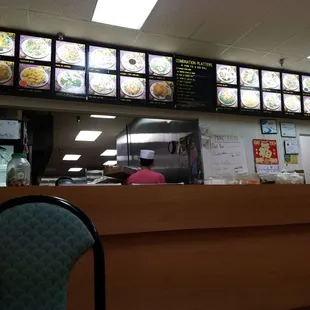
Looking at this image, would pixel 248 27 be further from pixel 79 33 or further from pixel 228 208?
pixel 228 208

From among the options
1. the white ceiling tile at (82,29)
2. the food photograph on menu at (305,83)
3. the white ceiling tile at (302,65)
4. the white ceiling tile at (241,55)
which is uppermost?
the white ceiling tile at (82,29)

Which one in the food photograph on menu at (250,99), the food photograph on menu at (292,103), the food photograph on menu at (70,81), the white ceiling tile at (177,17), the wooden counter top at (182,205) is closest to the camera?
the wooden counter top at (182,205)

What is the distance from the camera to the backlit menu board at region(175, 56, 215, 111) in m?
3.80

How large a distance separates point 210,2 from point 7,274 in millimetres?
2784

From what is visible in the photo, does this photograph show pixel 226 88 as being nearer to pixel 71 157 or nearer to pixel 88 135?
pixel 88 135

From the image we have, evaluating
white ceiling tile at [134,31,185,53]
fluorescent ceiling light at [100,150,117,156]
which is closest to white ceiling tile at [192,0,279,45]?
white ceiling tile at [134,31,185,53]

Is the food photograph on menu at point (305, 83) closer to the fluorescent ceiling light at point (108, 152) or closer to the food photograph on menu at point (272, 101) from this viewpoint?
the food photograph on menu at point (272, 101)

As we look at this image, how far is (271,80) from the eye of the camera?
4270 mm

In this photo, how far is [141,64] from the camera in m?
3.66

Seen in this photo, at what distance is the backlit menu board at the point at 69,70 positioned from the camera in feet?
10.8

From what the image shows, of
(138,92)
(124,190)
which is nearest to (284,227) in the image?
(124,190)

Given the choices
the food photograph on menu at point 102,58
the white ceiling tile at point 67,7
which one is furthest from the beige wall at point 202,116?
the white ceiling tile at point 67,7

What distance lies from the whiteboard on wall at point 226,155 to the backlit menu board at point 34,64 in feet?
6.52

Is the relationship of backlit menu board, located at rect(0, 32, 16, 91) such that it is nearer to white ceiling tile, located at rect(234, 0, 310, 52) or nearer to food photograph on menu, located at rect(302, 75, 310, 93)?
white ceiling tile, located at rect(234, 0, 310, 52)
